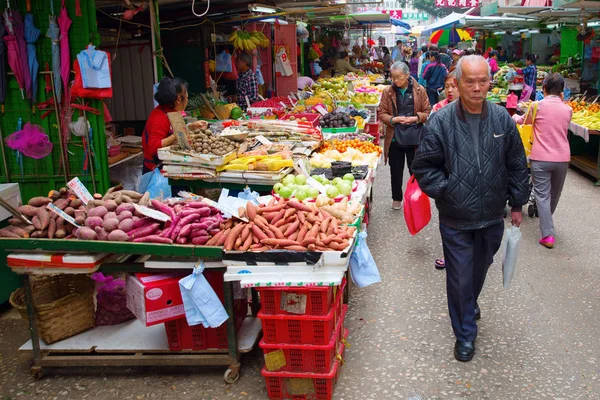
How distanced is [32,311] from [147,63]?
636 cm

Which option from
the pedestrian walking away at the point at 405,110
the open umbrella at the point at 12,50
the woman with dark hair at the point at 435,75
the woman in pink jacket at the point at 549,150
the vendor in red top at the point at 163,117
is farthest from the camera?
the woman with dark hair at the point at 435,75

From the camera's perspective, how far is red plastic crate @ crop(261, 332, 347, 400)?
11.7 ft

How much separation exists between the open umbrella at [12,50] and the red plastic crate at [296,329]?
154 inches

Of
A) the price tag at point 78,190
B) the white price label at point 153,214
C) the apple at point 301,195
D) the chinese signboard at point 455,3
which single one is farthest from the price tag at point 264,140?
the chinese signboard at point 455,3

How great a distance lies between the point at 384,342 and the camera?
4387 millimetres

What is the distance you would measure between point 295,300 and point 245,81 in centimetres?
841

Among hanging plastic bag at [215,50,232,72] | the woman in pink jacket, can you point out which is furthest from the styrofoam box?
hanging plastic bag at [215,50,232,72]

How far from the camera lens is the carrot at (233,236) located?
3.55 m

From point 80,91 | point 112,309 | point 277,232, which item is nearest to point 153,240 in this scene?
point 277,232

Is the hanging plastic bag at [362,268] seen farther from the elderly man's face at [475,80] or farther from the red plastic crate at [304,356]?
the elderly man's face at [475,80]

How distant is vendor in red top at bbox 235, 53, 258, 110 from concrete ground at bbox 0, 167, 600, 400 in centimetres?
610

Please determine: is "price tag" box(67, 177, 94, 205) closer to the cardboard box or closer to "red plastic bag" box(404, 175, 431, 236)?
the cardboard box

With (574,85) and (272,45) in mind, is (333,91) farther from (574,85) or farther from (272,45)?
(574,85)

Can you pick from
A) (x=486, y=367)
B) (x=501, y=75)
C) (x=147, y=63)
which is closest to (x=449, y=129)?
(x=486, y=367)
